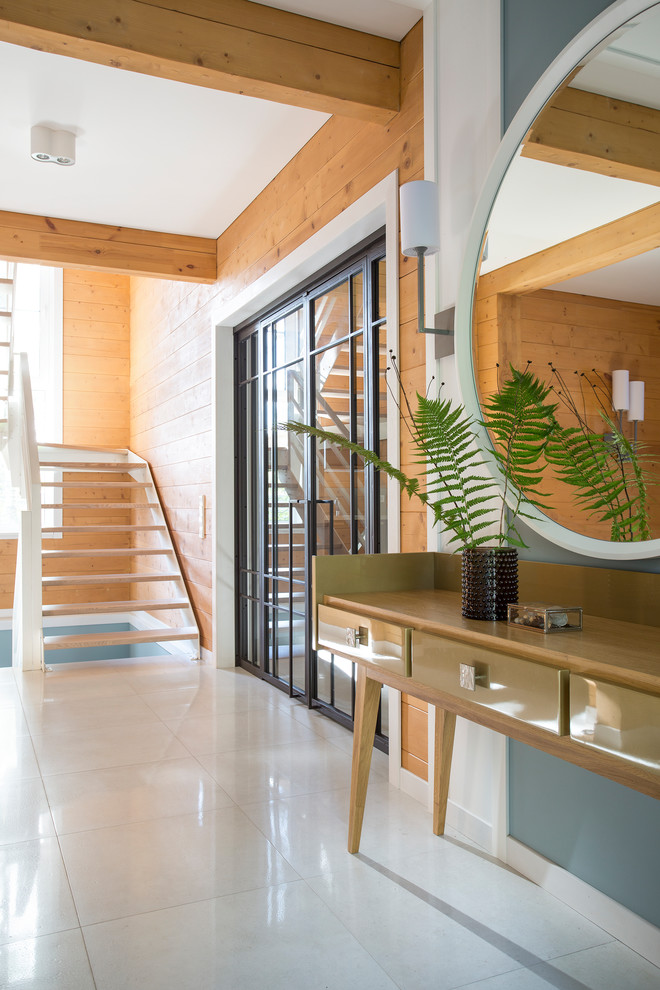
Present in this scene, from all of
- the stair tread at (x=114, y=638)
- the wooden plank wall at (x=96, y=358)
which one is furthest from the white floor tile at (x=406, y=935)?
the wooden plank wall at (x=96, y=358)

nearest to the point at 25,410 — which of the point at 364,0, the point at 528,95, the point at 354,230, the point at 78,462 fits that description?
the point at 78,462

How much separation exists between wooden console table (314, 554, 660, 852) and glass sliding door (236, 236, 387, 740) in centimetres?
99

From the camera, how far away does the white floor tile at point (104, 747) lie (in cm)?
297

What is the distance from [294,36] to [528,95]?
1.05m

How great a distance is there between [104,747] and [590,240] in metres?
2.58

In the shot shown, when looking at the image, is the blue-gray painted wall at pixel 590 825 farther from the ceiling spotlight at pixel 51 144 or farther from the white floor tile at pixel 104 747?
the ceiling spotlight at pixel 51 144

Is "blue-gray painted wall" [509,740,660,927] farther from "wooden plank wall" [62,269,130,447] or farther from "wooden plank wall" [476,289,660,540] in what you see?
"wooden plank wall" [62,269,130,447]

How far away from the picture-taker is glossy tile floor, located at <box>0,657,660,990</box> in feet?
5.35

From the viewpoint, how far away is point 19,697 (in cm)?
397

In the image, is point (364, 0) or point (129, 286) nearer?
point (364, 0)

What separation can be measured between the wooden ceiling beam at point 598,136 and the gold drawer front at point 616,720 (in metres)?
1.04

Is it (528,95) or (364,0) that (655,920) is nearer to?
(528,95)

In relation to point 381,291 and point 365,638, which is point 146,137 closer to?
point 381,291

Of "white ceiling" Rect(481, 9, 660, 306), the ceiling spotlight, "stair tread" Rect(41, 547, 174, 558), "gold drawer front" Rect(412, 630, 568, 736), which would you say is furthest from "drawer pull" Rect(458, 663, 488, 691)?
"stair tread" Rect(41, 547, 174, 558)
